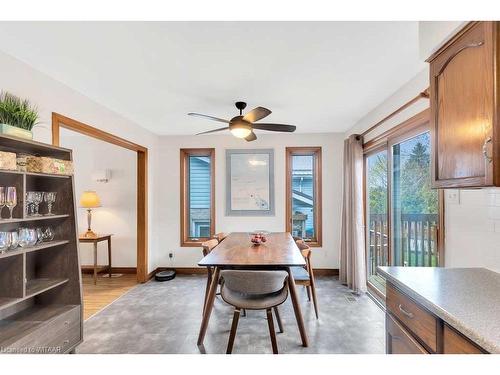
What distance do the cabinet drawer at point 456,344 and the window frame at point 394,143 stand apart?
1198 mm

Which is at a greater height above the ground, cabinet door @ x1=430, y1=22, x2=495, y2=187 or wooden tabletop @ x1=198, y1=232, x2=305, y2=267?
cabinet door @ x1=430, y1=22, x2=495, y2=187

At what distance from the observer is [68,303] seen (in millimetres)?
2105

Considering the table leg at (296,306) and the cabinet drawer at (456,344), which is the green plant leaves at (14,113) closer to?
the table leg at (296,306)

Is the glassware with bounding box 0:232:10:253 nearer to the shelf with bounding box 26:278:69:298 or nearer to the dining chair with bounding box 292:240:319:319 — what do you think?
the shelf with bounding box 26:278:69:298

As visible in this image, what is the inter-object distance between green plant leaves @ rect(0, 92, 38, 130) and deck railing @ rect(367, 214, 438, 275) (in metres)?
3.27

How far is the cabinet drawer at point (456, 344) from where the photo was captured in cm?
88

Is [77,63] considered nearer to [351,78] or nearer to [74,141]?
[351,78]

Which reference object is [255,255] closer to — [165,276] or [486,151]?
[486,151]

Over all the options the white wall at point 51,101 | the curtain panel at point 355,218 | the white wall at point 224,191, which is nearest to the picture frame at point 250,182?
the white wall at point 224,191

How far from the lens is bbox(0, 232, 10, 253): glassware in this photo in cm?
162

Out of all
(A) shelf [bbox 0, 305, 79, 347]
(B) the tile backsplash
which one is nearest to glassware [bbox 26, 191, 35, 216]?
(A) shelf [bbox 0, 305, 79, 347]
